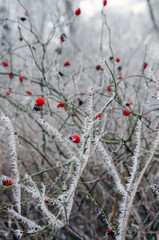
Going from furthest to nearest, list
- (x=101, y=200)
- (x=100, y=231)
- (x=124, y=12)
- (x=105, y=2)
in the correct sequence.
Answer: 1. (x=124, y=12)
2. (x=101, y=200)
3. (x=100, y=231)
4. (x=105, y=2)

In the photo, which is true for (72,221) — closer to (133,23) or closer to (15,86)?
(15,86)

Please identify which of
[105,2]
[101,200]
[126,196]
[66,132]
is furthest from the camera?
[66,132]

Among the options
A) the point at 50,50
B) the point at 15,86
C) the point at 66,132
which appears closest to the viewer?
the point at 66,132

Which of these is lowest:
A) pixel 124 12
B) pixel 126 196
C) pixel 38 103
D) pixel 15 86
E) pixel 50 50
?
pixel 126 196

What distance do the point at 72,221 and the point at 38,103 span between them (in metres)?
1.24

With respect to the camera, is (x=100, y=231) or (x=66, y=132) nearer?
(x=100, y=231)

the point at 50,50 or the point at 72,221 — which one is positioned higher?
the point at 50,50

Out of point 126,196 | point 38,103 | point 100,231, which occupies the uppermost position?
point 38,103

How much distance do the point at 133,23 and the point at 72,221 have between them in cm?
1325

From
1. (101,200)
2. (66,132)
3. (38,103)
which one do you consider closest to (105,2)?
(38,103)

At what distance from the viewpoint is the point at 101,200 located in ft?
6.43

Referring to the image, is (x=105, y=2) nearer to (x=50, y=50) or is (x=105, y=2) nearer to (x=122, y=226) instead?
(x=122, y=226)

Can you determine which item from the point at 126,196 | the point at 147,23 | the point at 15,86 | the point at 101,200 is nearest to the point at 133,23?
the point at 147,23

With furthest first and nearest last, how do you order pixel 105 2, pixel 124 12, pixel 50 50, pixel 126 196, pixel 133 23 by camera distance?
pixel 133 23, pixel 124 12, pixel 50 50, pixel 105 2, pixel 126 196
